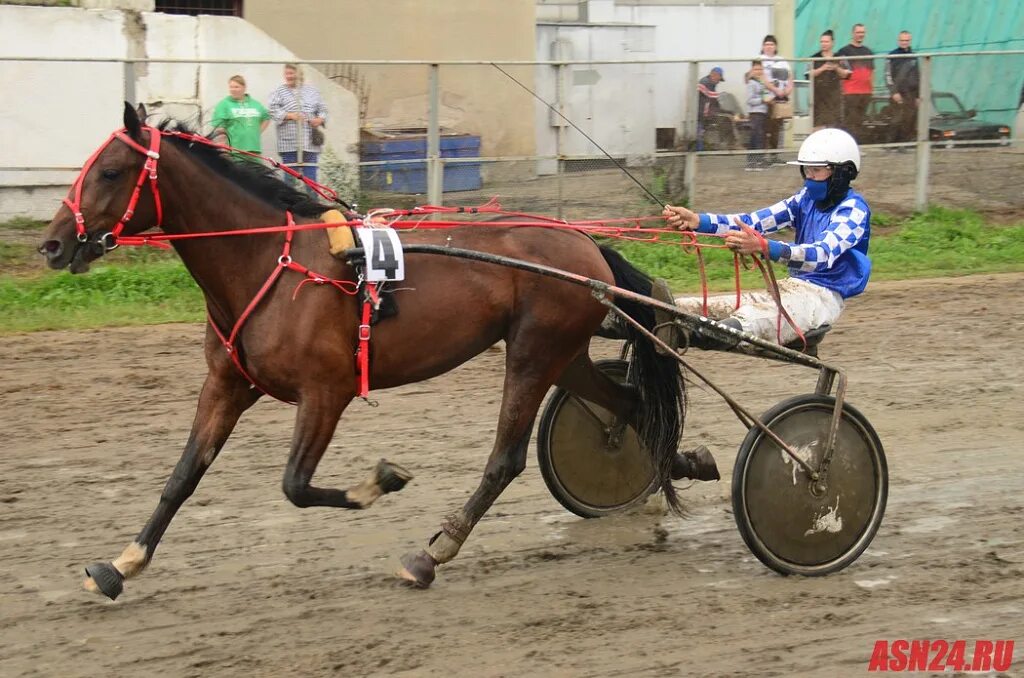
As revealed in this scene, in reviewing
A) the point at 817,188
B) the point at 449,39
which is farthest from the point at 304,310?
the point at 449,39

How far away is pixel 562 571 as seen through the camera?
15.8 feet

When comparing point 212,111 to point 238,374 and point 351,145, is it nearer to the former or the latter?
point 351,145

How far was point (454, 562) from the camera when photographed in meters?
4.94

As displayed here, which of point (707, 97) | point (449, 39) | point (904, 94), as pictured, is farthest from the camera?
point (449, 39)

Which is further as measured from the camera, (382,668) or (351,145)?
(351,145)

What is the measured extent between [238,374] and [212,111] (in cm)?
621

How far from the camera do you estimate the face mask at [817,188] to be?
16.6 feet

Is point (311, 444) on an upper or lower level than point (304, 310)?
lower

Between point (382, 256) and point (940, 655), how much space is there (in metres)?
2.31

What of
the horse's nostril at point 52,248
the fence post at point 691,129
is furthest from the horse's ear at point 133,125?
the fence post at point 691,129

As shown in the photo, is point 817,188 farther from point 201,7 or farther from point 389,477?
point 201,7

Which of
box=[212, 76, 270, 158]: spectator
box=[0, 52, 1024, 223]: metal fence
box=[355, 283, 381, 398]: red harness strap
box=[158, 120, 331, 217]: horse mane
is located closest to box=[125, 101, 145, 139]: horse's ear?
box=[158, 120, 331, 217]: horse mane

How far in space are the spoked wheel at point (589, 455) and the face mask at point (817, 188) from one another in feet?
3.53

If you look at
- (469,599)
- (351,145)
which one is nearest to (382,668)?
(469,599)
